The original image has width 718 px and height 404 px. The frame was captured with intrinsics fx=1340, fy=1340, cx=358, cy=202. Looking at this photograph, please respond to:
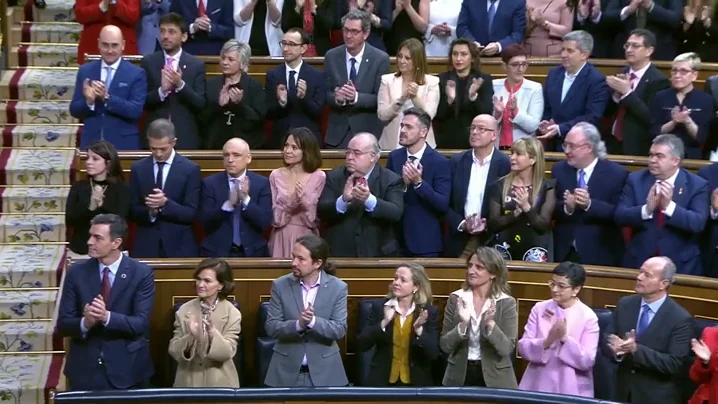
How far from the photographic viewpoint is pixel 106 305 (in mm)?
5262

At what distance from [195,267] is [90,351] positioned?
0.61m

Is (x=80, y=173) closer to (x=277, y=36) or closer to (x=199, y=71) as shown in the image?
(x=199, y=71)

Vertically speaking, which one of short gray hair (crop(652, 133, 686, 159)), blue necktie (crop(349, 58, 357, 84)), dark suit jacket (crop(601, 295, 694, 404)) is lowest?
dark suit jacket (crop(601, 295, 694, 404))

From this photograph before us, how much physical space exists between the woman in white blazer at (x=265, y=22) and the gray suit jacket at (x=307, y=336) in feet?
7.72

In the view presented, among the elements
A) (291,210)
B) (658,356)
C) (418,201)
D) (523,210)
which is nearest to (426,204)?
(418,201)

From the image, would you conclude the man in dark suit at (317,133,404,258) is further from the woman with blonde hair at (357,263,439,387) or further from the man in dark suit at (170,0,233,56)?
the man in dark suit at (170,0,233,56)

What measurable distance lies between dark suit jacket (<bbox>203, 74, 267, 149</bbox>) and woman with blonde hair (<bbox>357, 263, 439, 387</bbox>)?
1593mm

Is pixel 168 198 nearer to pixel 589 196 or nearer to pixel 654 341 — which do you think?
pixel 589 196

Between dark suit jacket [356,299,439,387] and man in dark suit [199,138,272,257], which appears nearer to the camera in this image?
dark suit jacket [356,299,439,387]

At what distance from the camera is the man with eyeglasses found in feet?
21.1

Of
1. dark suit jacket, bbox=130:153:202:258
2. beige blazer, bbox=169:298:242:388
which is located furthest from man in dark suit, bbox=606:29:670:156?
beige blazer, bbox=169:298:242:388

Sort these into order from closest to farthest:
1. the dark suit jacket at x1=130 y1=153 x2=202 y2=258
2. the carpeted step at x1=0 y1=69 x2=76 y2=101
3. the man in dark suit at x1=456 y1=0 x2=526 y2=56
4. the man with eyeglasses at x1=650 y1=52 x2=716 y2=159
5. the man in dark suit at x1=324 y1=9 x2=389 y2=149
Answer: the dark suit jacket at x1=130 y1=153 x2=202 y2=258 < the man with eyeglasses at x1=650 y1=52 x2=716 y2=159 < the man in dark suit at x1=324 y1=9 x2=389 y2=149 < the man in dark suit at x1=456 y1=0 x2=526 y2=56 < the carpeted step at x1=0 y1=69 x2=76 y2=101

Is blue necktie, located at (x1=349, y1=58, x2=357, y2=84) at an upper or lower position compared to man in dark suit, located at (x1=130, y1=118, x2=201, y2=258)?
upper

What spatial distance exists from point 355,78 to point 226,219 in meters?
1.19
